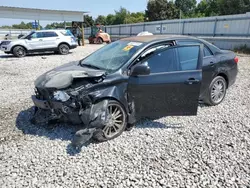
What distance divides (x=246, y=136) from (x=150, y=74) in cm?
193

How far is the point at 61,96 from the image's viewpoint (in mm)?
2947

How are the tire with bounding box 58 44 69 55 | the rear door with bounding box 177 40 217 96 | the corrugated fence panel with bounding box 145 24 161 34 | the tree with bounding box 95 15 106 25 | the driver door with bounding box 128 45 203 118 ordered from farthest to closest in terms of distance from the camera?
the tree with bounding box 95 15 106 25, the corrugated fence panel with bounding box 145 24 161 34, the tire with bounding box 58 44 69 55, the rear door with bounding box 177 40 217 96, the driver door with bounding box 128 45 203 118

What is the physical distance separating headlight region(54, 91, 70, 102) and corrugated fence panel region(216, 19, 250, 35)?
1516 centimetres

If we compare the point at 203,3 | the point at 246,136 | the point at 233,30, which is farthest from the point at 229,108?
the point at 203,3

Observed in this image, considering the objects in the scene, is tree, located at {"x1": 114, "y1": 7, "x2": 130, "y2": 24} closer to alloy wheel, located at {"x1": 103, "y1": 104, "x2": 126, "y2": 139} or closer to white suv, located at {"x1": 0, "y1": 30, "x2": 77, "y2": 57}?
white suv, located at {"x1": 0, "y1": 30, "x2": 77, "y2": 57}

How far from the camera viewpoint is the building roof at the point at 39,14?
23438 mm

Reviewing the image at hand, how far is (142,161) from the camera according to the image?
2641 millimetres

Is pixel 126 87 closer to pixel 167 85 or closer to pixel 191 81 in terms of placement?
pixel 167 85

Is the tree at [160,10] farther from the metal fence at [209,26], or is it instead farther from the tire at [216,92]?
the tire at [216,92]

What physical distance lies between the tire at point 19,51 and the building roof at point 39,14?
14.7 m

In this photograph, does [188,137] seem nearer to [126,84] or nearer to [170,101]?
[170,101]

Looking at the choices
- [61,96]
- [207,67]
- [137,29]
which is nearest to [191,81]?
[207,67]

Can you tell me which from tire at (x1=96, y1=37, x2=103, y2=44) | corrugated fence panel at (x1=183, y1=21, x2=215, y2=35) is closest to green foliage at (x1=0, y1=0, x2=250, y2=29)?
corrugated fence panel at (x1=183, y1=21, x2=215, y2=35)

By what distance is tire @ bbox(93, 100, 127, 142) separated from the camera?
3.03 m
